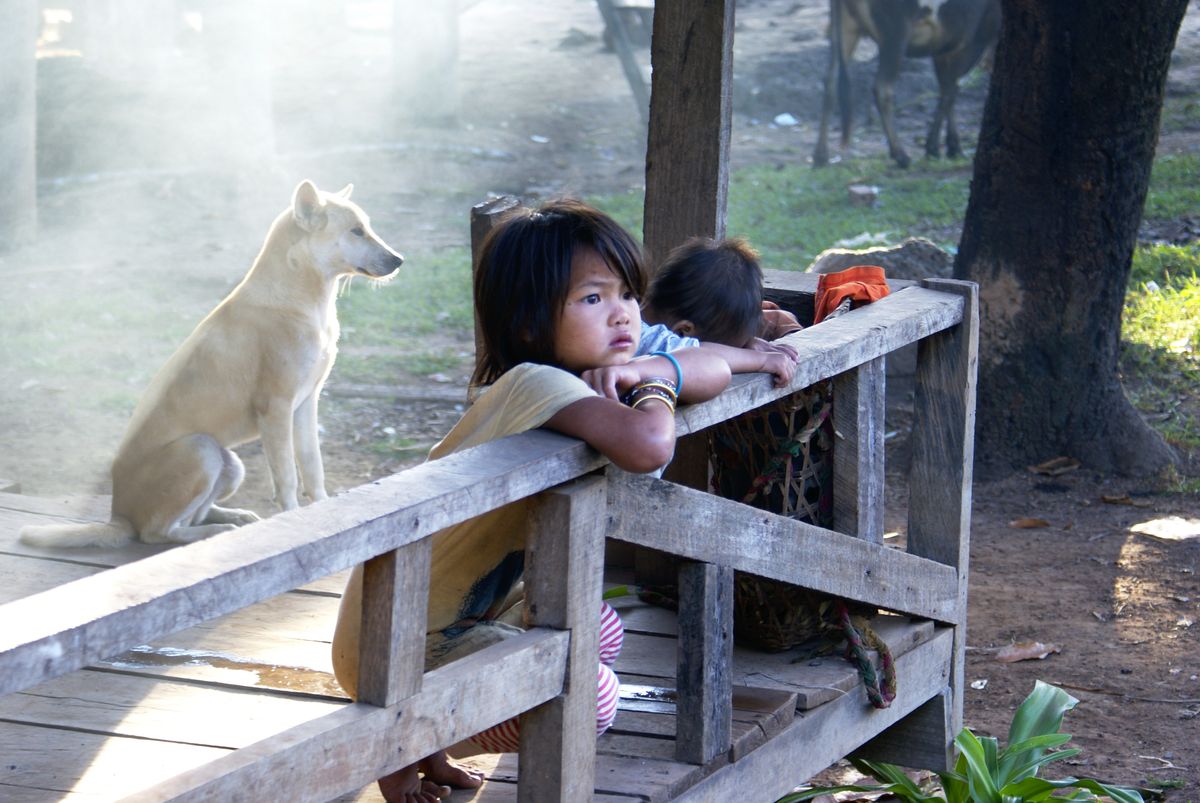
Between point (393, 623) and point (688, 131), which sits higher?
point (688, 131)

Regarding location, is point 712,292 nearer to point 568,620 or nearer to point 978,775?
point 568,620

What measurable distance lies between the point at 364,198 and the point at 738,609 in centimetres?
962

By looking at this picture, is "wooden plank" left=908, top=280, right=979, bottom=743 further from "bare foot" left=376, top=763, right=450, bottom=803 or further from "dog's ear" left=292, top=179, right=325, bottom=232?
"dog's ear" left=292, top=179, right=325, bottom=232

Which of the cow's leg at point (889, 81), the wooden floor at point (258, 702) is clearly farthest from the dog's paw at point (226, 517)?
the cow's leg at point (889, 81)

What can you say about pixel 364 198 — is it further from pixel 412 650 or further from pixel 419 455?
pixel 412 650

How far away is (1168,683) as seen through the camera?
443cm

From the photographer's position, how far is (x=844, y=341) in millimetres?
2988

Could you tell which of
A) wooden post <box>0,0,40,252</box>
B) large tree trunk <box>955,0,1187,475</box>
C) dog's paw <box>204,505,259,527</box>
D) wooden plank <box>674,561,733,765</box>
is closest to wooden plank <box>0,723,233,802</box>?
wooden plank <box>674,561,733,765</box>

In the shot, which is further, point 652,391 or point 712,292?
point 712,292

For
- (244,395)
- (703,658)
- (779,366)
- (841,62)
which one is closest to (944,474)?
(779,366)

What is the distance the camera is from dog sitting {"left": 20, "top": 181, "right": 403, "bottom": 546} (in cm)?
404

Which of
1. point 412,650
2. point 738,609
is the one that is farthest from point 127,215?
point 412,650

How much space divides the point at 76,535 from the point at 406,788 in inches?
70.1

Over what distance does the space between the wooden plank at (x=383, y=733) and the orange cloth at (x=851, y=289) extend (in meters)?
1.54
